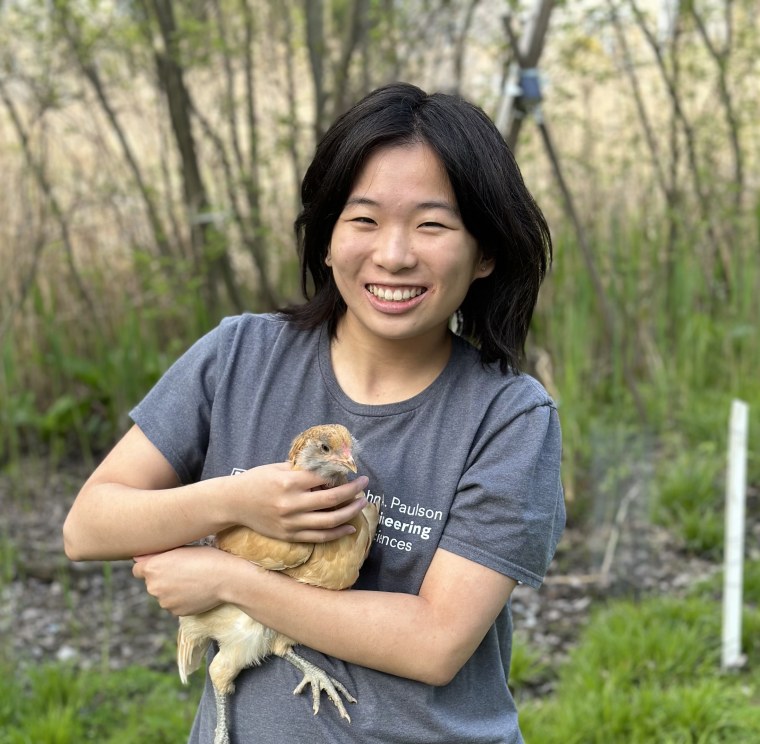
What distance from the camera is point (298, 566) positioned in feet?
4.81

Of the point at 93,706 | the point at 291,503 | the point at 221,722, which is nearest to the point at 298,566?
the point at 291,503

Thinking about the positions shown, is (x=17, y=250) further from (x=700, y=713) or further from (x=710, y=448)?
(x=700, y=713)

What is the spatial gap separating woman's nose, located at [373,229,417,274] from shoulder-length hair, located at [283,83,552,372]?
11 cm

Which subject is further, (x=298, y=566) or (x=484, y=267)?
(x=484, y=267)

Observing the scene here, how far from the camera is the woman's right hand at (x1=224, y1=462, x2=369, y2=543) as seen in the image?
139cm

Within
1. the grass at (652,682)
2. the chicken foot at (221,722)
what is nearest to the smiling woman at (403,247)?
the chicken foot at (221,722)

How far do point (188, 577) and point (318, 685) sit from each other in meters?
0.26

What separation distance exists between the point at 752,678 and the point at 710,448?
139 cm

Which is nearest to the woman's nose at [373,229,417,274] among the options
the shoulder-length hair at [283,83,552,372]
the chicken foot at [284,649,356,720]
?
the shoulder-length hair at [283,83,552,372]

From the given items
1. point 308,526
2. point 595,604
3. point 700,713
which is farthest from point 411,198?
point 595,604

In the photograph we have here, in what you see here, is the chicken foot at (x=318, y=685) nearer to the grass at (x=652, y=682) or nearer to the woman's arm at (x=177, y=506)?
the woman's arm at (x=177, y=506)

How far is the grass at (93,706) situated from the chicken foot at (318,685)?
1601mm

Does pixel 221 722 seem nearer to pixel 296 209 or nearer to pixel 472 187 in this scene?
pixel 472 187

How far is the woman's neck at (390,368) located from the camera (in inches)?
63.7
